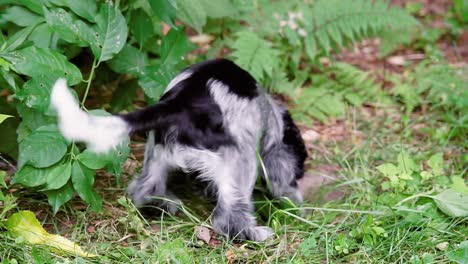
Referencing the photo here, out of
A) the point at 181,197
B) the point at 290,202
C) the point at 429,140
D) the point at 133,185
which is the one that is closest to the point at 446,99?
the point at 429,140

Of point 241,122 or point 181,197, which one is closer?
point 241,122

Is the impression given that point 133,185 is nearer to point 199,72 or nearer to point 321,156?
point 199,72

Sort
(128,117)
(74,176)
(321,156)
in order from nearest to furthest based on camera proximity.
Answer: (128,117) → (74,176) → (321,156)

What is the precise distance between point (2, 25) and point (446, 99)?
3337 millimetres

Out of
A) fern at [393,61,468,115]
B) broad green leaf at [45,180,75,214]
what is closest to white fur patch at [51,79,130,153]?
broad green leaf at [45,180,75,214]

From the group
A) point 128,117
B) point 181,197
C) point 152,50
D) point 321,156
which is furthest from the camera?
point 321,156

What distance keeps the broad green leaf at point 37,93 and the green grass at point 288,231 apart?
673mm

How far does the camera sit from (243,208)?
354 cm

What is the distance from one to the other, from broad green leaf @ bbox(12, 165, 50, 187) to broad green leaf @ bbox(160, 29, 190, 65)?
105cm

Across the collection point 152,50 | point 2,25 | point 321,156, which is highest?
point 2,25

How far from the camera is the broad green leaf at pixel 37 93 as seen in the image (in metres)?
3.29

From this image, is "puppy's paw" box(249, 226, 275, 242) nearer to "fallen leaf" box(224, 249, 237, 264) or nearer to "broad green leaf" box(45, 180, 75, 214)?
"fallen leaf" box(224, 249, 237, 264)

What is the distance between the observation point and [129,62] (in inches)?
159

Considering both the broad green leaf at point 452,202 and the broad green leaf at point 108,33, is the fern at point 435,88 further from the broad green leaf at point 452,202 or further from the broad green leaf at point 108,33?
the broad green leaf at point 108,33
